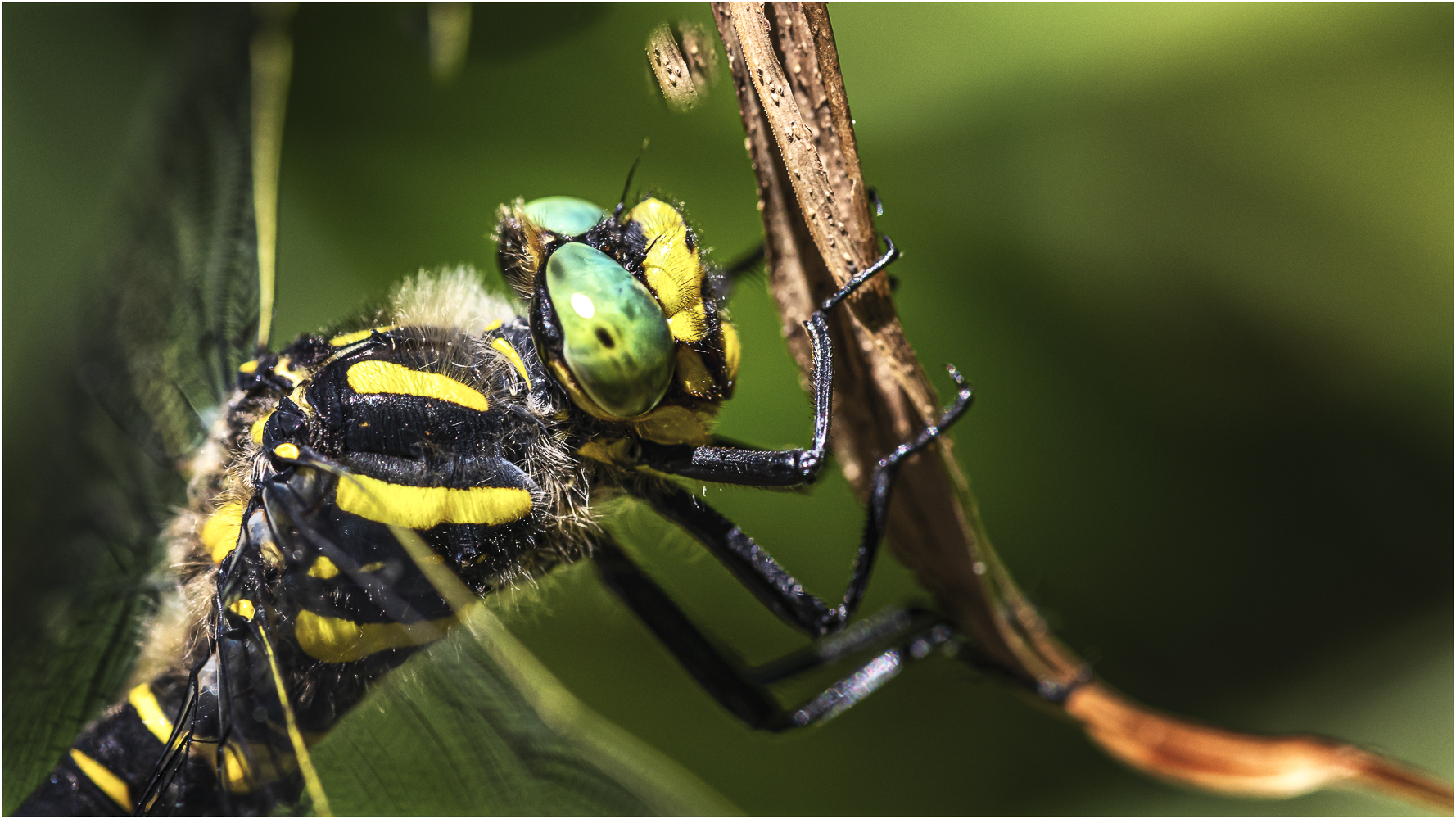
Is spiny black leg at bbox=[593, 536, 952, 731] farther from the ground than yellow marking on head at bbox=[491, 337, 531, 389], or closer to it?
closer to it

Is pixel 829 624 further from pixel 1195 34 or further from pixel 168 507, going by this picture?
pixel 168 507

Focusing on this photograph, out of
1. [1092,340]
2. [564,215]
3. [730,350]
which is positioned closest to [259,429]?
[564,215]

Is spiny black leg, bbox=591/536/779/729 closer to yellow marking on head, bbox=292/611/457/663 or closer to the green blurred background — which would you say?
the green blurred background

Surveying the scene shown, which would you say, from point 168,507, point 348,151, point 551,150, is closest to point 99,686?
point 168,507

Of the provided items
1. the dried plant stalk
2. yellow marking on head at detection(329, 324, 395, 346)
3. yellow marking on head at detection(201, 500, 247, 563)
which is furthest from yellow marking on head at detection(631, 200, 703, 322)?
yellow marking on head at detection(201, 500, 247, 563)

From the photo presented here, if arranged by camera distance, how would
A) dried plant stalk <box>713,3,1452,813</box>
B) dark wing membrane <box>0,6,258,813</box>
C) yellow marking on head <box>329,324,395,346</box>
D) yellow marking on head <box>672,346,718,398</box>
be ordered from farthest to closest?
dark wing membrane <box>0,6,258,813</box> < yellow marking on head <box>329,324,395,346</box> < yellow marking on head <box>672,346,718,398</box> < dried plant stalk <box>713,3,1452,813</box>

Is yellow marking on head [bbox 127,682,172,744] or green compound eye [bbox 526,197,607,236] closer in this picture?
green compound eye [bbox 526,197,607,236]

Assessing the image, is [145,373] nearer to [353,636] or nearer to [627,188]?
[353,636]
